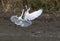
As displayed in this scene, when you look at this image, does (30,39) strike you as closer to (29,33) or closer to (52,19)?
(29,33)

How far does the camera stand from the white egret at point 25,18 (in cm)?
754

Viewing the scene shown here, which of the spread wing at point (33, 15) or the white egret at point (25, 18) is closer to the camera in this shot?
the white egret at point (25, 18)

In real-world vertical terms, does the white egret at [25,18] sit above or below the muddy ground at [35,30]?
above

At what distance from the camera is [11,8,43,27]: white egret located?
754cm

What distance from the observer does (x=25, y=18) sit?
303 inches

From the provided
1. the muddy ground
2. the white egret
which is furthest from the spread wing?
the muddy ground

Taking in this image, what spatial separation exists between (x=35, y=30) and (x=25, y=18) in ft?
1.99

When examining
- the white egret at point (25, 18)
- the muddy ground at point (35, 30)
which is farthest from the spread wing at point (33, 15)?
the muddy ground at point (35, 30)

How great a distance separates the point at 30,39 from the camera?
21.6 feet

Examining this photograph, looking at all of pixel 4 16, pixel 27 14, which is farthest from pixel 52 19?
pixel 4 16

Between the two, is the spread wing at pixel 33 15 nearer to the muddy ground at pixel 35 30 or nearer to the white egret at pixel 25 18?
the white egret at pixel 25 18

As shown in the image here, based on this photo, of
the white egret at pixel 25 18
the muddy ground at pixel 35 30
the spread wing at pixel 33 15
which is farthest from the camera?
the spread wing at pixel 33 15

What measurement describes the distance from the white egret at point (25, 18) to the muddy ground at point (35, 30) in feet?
0.36

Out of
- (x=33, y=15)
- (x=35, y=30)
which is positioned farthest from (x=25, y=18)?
(x=35, y=30)
